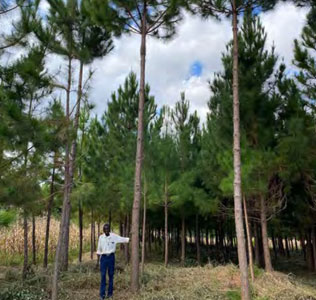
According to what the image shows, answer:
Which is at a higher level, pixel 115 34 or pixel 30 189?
pixel 115 34

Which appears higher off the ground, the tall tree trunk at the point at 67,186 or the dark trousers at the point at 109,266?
the tall tree trunk at the point at 67,186

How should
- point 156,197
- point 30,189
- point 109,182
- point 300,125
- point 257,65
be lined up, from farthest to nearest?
point 109,182, point 156,197, point 257,65, point 300,125, point 30,189

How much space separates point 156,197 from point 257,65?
17.6ft

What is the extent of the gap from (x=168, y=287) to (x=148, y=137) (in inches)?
210

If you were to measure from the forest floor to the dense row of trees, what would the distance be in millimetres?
536

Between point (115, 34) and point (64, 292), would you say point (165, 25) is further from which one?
point (64, 292)

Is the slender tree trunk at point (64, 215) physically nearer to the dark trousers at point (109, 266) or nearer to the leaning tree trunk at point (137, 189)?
the dark trousers at point (109, 266)

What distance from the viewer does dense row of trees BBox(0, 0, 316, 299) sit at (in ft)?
17.4

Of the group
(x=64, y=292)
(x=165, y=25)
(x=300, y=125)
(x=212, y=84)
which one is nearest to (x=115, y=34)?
(x=165, y=25)

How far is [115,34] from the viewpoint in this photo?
319 inches

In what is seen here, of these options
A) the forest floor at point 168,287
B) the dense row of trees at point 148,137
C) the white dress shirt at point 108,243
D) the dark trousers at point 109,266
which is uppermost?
the dense row of trees at point 148,137

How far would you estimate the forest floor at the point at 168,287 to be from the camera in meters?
6.39

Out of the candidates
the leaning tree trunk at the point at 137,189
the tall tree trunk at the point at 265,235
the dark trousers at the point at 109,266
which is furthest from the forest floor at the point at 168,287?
the tall tree trunk at the point at 265,235

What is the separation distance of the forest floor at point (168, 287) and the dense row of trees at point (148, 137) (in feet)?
1.76
